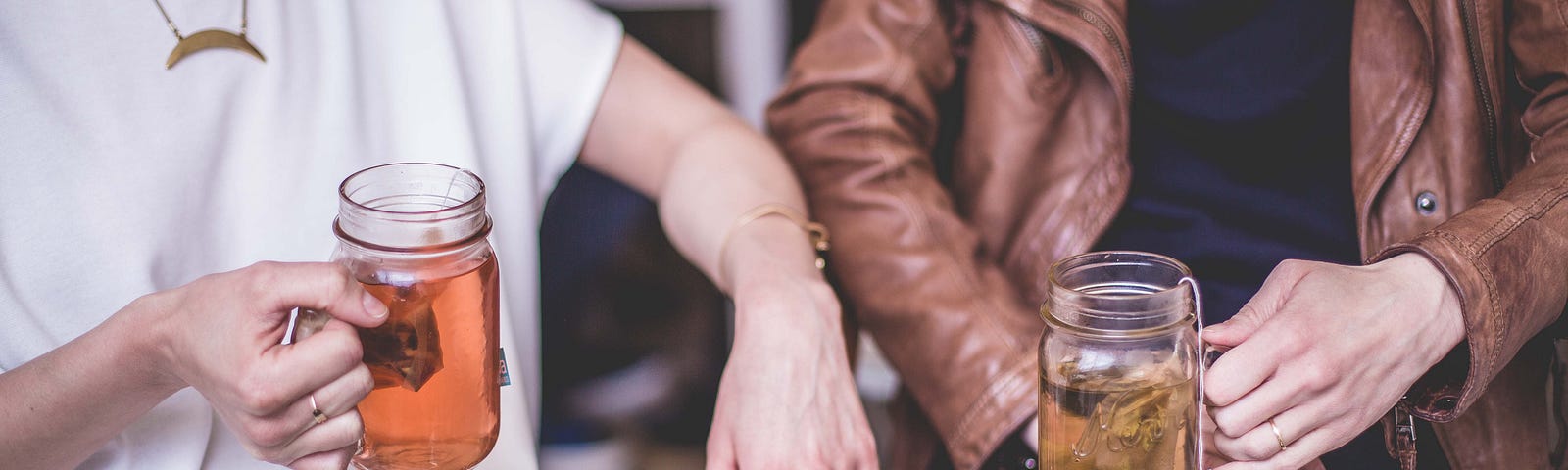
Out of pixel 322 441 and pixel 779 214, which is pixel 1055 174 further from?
pixel 322 441

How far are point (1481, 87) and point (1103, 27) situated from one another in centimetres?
37

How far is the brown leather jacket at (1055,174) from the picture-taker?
40.4 inches

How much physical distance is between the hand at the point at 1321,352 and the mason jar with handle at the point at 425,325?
537mm

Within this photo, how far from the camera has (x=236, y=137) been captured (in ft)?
3.45

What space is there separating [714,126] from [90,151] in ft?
2.07

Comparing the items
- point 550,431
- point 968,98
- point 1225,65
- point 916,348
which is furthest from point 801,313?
point 550,431

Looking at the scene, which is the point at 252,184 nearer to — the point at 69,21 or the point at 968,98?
the point at 69,21

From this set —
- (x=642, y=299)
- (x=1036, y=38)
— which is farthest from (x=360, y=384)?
(x=642, y=299)

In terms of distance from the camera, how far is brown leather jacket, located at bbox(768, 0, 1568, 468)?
1.03 meters

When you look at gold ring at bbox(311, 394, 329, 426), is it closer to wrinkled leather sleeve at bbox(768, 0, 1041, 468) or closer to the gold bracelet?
the gold bracelet

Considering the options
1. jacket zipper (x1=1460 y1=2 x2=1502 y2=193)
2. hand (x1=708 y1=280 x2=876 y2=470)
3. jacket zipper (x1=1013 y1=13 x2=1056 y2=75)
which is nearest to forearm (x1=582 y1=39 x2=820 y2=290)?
hand (x1=708 y1=280 x2=876 y2=470)

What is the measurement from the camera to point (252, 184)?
1.05 meters

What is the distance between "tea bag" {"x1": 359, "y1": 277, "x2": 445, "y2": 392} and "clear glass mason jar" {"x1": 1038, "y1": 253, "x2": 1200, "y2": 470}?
0.44m

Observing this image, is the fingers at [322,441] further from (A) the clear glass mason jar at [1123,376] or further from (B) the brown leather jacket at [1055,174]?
(B) the brown leather jacket at [1055,174]
